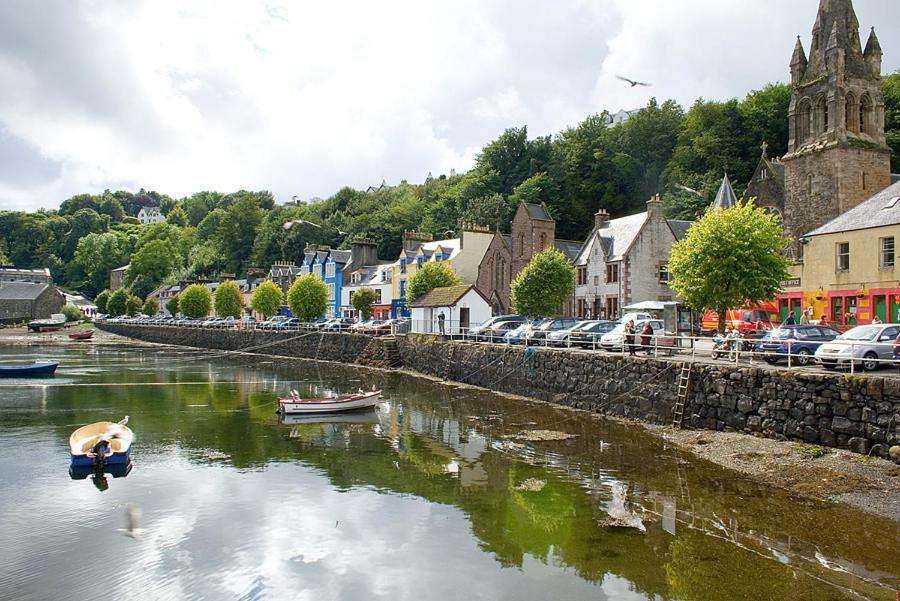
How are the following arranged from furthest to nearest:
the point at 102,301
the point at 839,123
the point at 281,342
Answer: the point at 102,301 → the point at 281,342 → the point at 839,123

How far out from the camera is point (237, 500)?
15648 millimetres

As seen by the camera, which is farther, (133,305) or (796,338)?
(133,305)

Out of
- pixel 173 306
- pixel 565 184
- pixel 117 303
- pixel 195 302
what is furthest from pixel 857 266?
pixel 117 303

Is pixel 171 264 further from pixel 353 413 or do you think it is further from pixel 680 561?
pixel 680 561

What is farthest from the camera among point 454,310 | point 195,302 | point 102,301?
point 102,301

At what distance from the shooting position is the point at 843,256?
33.2 m

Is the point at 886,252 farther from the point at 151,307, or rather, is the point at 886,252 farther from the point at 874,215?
the point at 151,307

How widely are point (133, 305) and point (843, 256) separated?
122 metres

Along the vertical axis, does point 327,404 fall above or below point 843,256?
below

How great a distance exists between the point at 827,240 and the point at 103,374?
4942cm

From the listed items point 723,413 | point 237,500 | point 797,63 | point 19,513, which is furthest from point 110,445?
point 797,63

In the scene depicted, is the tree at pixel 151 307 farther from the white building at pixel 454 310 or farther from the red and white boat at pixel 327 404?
the red and white boat at pixel 327 404

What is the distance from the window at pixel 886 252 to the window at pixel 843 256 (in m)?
1.98

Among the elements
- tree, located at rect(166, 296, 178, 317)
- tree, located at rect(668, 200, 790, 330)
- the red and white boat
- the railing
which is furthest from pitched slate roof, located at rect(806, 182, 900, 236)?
tree, located at rect(166, 296, 178, 317)
